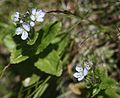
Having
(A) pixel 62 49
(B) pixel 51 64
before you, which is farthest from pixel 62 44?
(B) pixel 51 64

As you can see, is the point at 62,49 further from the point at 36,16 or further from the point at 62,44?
the point at 36,16

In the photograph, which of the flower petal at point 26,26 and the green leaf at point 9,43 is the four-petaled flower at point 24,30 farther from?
the green leaf at point 9,43

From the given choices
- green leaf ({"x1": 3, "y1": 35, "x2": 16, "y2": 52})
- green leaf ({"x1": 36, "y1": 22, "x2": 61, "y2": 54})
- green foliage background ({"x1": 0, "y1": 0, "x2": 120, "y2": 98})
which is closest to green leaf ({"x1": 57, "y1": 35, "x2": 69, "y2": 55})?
green foliage background ({"x1": 0, "y1": 0, "x2": 120, "y2": 98})

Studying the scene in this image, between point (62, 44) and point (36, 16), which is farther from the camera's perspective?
point (62, 44)

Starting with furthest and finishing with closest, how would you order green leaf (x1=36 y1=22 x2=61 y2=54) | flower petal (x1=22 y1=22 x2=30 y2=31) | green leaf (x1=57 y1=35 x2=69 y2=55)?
green leaf (x1=57 y1=35 x2=69 y2=55) < green leaf (x1=36 y1=22 x2=61 y2=54) < flower petal (x1=22 y1=22 x2=30 y2=31)

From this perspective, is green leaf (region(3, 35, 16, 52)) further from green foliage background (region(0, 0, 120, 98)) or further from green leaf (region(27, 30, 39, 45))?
green leaf (region(27, 30, 39, 45))

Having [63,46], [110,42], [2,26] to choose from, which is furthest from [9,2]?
[110,42]

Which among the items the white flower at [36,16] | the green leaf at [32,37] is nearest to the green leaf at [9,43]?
the green leaf at [32,37]
